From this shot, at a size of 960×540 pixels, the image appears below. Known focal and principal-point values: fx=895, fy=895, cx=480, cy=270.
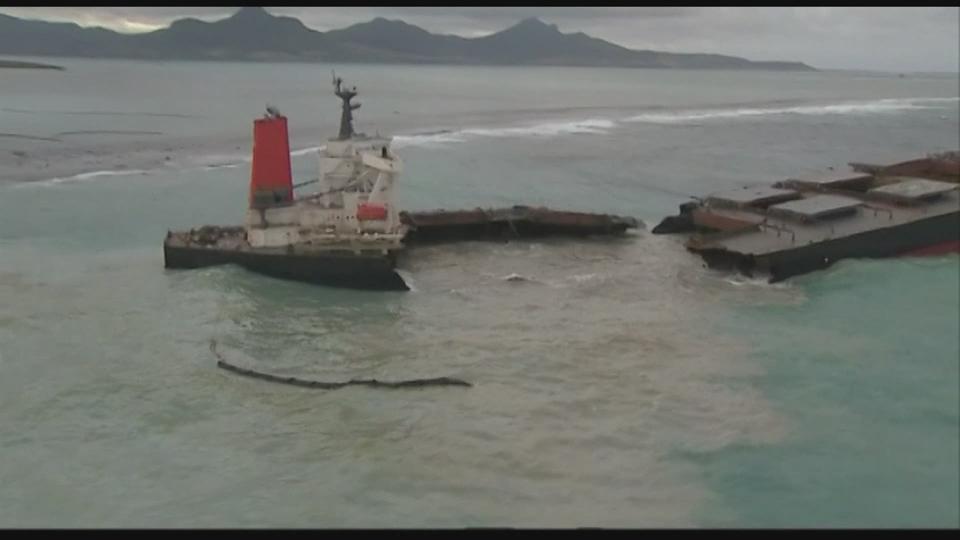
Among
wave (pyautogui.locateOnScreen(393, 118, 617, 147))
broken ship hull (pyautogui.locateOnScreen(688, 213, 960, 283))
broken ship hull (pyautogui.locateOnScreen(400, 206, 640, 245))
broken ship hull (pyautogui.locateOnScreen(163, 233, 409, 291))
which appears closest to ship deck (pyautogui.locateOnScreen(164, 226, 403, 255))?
broken ship hull (pyautogui.locateOnScreen(163, 233, 409, 291))

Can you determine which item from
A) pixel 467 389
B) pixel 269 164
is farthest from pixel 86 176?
pixel 467 389

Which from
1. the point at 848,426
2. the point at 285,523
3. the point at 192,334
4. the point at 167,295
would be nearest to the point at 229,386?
the point at 192,334

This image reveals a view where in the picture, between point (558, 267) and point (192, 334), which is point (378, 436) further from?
point (558, 267)

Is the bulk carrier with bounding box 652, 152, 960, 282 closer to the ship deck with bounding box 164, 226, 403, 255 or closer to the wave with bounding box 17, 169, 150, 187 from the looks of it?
the ship deck with bounding box 164, 226, 403, 255
